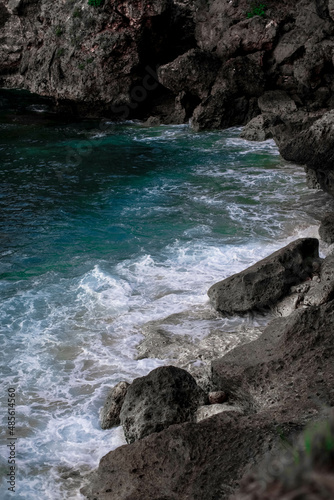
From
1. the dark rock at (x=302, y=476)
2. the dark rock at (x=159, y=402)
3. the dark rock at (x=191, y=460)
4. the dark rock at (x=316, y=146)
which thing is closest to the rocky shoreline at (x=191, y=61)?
the dark rock at (x=316, y=146)

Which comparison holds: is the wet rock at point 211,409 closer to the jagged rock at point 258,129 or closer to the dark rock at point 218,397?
the dark rock at point 218,397

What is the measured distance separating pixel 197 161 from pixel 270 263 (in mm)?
10472

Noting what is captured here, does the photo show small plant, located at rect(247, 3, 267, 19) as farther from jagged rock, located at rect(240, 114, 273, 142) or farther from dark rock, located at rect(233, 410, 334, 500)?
dark rock, located at rect(233, 410, 334, 500)

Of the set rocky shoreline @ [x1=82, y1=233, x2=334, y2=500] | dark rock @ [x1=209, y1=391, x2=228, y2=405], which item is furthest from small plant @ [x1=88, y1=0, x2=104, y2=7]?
dark rock @ [x1=209, y1=391, x2=228, y2=405]

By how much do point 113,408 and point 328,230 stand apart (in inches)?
241

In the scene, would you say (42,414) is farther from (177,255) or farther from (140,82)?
(140,82)

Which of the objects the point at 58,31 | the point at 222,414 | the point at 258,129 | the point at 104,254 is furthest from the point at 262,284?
the point at 58,31

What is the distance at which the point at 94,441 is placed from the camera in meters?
6.04

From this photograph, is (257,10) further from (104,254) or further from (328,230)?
(104,254)

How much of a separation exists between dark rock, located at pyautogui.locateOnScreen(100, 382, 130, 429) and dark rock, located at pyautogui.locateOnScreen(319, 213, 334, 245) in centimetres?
577

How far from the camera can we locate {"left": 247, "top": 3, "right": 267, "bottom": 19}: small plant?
22.7 meters

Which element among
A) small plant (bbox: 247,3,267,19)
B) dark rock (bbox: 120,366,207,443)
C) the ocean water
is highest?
small plant (bbox: 247,3,267,19)

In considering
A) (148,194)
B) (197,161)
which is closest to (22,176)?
(148,194)

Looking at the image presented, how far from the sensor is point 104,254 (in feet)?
37.6
